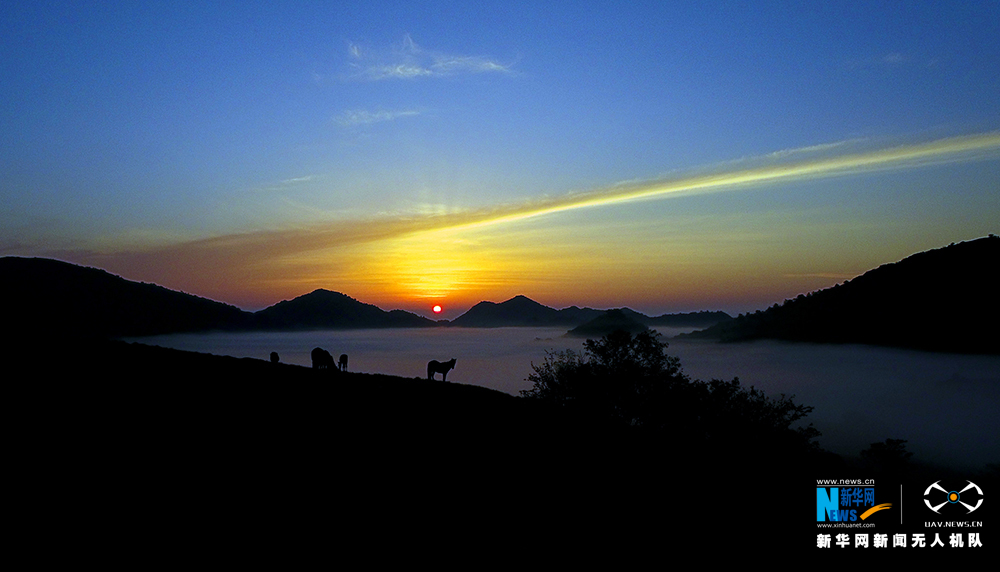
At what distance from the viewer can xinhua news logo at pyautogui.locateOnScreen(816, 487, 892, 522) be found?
17.1 metres

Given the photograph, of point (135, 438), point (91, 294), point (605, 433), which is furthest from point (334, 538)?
point (91, 294)

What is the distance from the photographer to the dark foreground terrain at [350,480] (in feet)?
41.8

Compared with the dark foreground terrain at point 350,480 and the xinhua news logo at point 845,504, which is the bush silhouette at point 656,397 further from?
the xinhua news logo at point 845,504

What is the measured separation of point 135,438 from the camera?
16938 millimetres

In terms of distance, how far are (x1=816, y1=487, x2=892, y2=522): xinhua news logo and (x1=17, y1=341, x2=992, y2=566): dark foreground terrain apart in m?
0.58

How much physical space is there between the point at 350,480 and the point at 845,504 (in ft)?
48.9

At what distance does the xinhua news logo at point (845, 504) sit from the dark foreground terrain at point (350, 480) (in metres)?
0.58

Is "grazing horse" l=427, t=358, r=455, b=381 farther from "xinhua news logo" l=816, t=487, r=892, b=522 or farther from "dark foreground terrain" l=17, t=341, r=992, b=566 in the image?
"xinhua news logo" l=816, t=487, r=892, b=522

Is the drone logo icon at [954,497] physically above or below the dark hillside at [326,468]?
below

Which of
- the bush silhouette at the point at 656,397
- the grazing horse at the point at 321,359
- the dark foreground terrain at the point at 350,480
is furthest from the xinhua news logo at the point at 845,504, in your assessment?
the grazing horse at the point at 321,359

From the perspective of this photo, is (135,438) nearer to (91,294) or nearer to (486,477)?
(486,477)

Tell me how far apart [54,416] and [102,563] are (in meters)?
9.77

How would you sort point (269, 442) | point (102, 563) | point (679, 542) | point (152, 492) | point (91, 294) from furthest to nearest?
point (91, 294)
point (269, 442)
point (679, 542)
point (152, 492)
point (102, 563)

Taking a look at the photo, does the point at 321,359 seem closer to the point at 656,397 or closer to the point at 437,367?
the point at 437,367
